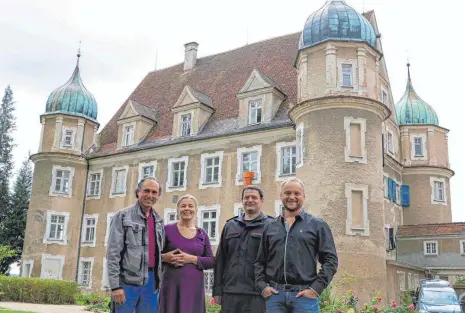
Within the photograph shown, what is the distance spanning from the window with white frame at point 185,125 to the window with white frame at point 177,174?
148cm

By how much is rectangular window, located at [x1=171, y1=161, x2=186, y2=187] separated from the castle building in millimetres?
103

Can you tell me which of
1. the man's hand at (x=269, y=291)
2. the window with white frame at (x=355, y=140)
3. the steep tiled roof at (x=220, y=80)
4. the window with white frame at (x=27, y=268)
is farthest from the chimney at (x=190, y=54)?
the man's hand at (x=269, y=291)

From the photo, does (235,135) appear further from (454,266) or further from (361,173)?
(454,266)

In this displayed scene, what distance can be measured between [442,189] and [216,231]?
14.0 m

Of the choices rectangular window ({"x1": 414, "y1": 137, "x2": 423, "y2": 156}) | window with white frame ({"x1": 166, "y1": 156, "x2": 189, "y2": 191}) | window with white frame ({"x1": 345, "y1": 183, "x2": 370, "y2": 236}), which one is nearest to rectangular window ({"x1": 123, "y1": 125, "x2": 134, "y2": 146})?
window with white frame ({"x1": 166, "y1": 156, "x2": 189, "y2": 191})

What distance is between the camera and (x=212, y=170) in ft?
81.2

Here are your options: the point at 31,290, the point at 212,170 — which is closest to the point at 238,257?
the point at 212,170

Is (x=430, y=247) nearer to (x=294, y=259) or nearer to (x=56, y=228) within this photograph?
(x=56, y=228)

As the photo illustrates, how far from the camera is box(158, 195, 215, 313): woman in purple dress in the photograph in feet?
19.4

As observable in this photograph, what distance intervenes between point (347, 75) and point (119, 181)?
49.0 feet

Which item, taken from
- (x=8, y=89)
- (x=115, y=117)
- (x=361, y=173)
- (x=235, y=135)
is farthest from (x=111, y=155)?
(x=8, y=89)

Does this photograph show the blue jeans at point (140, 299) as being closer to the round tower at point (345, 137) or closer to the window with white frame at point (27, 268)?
the round tower at point (345, 137)

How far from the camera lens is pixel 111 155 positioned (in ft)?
95.8

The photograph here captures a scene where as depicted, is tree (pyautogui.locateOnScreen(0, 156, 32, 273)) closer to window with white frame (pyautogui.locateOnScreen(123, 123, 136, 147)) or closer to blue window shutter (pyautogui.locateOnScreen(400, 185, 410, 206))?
window with white frame (pyautogui.locateOnScreen(123, 123, 136, 147))
